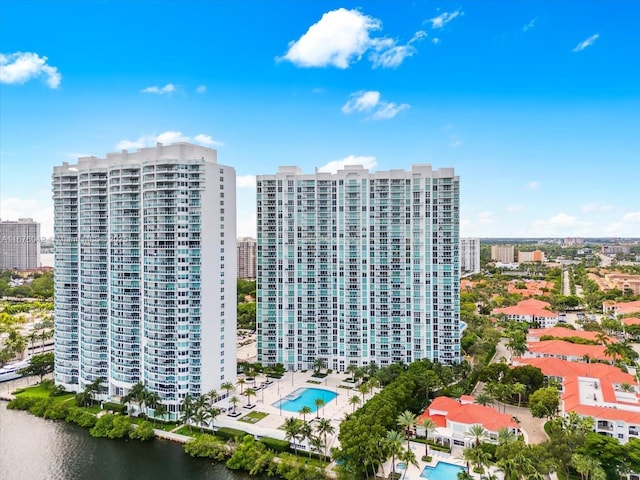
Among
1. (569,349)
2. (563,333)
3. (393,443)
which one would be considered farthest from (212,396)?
(563,333)

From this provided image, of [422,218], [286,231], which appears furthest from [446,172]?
[286,231]

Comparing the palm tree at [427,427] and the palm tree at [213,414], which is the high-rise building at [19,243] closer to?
the palm tree at [213,414]

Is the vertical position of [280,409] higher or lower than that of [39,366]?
lower

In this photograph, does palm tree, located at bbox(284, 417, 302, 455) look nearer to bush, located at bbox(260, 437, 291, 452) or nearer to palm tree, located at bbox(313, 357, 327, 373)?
bush, located at bbox(260, 437, 291, 452)

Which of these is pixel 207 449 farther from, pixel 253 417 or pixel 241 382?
pixel 241 382

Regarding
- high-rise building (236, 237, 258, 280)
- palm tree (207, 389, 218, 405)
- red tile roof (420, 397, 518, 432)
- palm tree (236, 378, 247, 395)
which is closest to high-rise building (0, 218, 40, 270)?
high-rise building (236, 237, 258, 280)

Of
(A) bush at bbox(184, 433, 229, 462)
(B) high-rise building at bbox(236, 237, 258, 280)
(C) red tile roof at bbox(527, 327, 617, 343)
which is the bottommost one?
(A) bush at bbox(184, 433, 229, 462)
